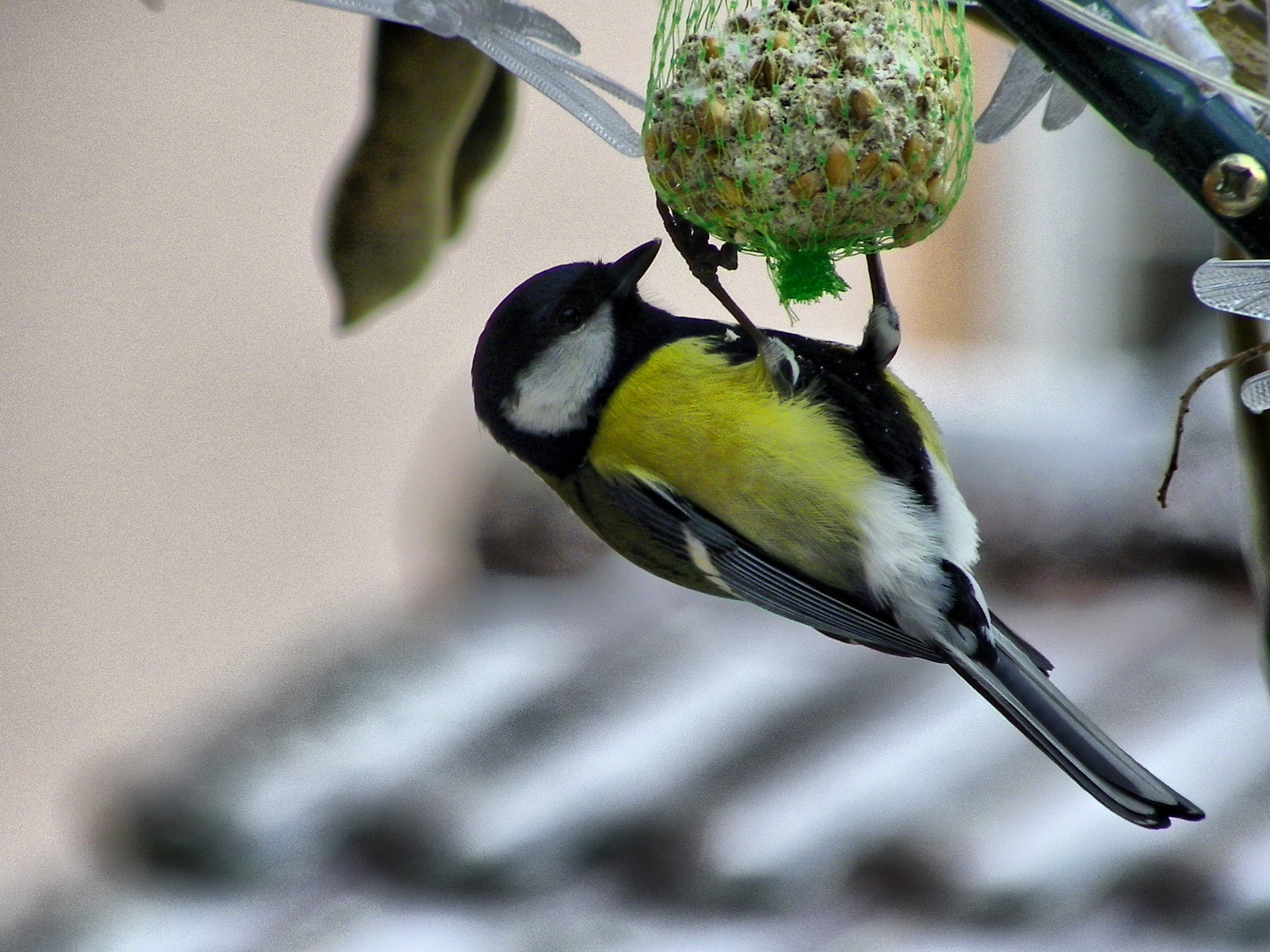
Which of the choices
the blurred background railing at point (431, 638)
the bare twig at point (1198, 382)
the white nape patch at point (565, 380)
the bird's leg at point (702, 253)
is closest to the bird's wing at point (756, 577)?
the white nape patch at point (565, 380)

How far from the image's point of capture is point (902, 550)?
4.44 ft

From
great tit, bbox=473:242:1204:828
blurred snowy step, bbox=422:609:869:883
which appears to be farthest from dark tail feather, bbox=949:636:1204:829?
blurred snowy step, bbox=422:609:869:883

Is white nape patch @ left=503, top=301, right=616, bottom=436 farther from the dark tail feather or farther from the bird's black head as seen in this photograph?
the dark tail feather

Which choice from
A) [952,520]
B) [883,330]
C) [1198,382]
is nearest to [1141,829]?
[952,520]

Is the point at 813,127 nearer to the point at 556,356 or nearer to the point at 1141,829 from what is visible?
the point at 556,356

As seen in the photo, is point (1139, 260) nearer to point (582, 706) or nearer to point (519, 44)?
point (582, 706)

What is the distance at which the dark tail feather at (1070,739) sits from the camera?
45.1 inches

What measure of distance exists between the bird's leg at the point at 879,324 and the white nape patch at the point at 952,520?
0.14 meters

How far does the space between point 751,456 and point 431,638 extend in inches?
70.3

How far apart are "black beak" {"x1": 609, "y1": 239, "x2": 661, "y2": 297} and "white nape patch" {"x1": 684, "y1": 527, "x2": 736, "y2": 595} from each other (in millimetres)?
238

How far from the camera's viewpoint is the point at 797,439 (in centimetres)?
135

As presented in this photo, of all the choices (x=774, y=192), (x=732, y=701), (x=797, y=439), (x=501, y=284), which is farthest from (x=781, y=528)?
(x=501, y=284)

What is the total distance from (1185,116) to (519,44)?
495mm

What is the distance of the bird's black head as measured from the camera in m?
1.34
